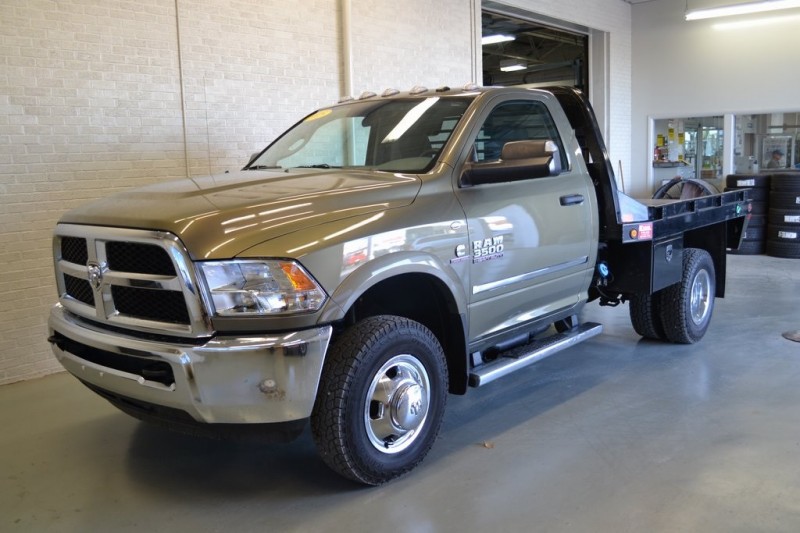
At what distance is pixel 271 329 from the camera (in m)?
2.74

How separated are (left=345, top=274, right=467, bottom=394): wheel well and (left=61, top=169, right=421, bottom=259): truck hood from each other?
0.48 metres

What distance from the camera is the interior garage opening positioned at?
1357 cm

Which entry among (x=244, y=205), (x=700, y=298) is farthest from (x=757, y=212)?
(x=244, y=205)

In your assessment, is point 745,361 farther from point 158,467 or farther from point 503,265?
point 158,467

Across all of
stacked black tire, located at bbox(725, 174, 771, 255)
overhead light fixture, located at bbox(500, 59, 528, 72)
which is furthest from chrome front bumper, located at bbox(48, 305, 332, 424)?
overhead light fixture, located at bbox(500, 59, 528, 72)

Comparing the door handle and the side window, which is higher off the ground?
the side window

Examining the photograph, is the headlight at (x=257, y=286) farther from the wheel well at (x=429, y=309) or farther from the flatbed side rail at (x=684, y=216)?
the flatbed side rail at (x=684, y=216)

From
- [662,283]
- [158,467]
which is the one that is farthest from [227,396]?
[662,283]

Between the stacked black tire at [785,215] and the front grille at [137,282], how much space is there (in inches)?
390

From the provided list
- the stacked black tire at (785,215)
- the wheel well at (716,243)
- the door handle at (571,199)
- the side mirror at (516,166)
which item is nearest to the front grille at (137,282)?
the side mirror at (516,166)

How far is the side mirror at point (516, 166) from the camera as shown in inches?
137

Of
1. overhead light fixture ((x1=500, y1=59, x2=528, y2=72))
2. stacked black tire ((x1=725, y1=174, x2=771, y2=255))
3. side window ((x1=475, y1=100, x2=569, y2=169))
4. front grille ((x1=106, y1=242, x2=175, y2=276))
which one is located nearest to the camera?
front grille ((x1=106, y1=242, x2=175, y2=276))

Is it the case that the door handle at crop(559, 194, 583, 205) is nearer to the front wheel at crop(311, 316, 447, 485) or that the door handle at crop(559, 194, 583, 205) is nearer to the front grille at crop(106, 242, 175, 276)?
the front wheel at crop(311, 316, 447, 485)

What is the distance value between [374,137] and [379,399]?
164cm
